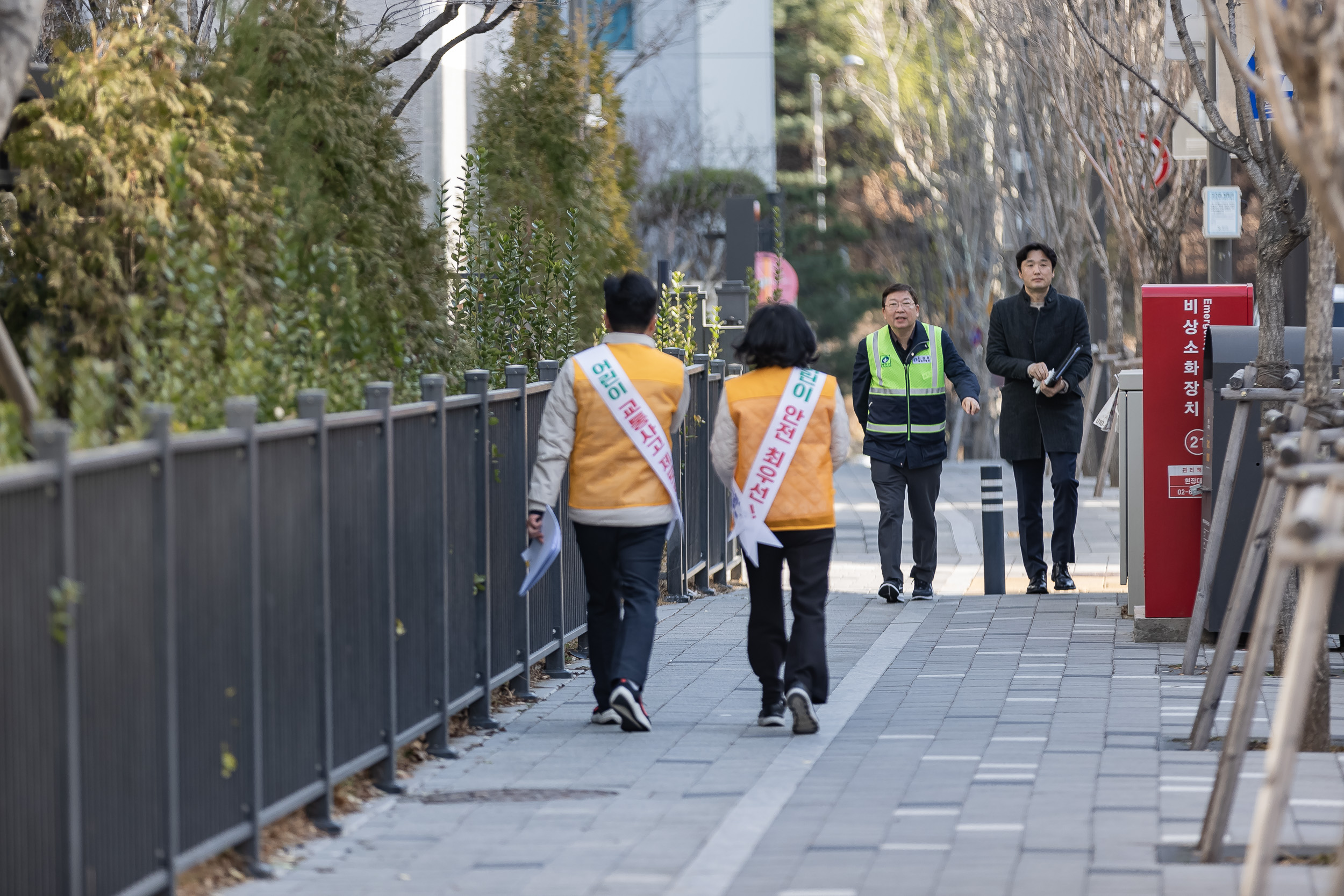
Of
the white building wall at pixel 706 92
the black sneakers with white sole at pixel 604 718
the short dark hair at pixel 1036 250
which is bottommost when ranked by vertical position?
the black sneakers with white sole at pixel 604 718

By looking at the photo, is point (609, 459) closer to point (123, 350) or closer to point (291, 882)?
point (123, 350)

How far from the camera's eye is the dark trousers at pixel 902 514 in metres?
11.9

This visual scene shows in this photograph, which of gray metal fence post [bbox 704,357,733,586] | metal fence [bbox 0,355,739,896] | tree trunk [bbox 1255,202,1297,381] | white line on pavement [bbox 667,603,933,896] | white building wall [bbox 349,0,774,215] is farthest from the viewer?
white building wall [bbox 349,0,774,215]

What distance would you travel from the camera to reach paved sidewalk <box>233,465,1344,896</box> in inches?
210

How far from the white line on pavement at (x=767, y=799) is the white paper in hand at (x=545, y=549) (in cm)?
116

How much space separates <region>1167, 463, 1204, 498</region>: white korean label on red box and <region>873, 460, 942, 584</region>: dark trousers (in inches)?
89.4

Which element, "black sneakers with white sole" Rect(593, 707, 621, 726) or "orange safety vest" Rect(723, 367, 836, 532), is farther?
"black sneakers with white sole" Rect(593, 707, 621, 726)

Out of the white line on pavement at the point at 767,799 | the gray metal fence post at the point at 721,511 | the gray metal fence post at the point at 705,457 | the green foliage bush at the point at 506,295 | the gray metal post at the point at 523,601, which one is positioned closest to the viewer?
the white line on pavement at the point at 767,799

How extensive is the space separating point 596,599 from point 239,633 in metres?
2.59

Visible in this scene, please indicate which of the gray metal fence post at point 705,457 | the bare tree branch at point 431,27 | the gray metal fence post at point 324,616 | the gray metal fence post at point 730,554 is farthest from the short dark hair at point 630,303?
the gray metal fence post at point 730,554

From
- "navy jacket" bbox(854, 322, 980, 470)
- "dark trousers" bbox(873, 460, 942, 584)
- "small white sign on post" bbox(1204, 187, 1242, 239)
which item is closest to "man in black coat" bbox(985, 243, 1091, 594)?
"navy jacket" bbox(854, 322, 980, 470)

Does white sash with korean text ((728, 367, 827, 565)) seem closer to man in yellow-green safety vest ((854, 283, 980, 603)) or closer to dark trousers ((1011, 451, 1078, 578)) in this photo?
→ man in yellow-green safety vest ((854, 283, 980, 603))

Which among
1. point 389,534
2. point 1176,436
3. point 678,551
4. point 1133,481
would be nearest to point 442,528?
point 389,534

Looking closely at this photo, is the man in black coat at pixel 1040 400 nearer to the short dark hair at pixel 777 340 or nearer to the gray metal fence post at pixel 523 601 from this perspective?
the gray metal fence post at pixel 523 601
